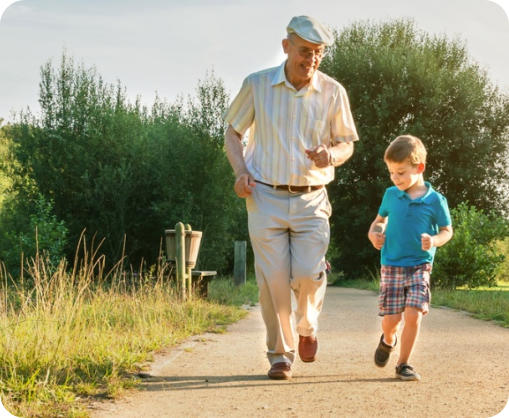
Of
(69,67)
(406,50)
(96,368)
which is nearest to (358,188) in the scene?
(406,50)

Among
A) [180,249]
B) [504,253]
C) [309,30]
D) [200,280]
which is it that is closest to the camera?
[309,30]

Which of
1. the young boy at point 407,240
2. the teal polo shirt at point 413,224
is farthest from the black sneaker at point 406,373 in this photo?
the teal polo shirt at point 413,224

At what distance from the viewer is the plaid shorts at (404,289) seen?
16.4 feet

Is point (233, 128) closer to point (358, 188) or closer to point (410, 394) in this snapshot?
point (410, 394)

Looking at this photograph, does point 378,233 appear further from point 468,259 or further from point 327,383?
point 468,259

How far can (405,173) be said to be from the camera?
199 inches

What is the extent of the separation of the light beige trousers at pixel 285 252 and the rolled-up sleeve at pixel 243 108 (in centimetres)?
47

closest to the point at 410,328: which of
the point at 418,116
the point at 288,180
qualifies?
the point at 288,180

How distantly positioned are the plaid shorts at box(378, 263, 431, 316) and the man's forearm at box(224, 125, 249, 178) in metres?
1.19

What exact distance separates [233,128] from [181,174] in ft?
50.0

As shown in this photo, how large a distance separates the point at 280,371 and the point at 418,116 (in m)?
16.5

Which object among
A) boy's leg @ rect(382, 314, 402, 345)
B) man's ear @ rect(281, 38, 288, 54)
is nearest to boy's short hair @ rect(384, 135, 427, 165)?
man's ear @ rect(281, 38, 288, 54)

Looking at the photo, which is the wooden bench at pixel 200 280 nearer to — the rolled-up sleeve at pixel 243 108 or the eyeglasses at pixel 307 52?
the rolled-up sleeve at pixel 243 108

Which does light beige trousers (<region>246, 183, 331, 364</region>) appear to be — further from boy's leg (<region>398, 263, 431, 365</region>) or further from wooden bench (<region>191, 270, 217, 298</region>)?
wooden bench (<region>191, 270, 217, 298</region>)
